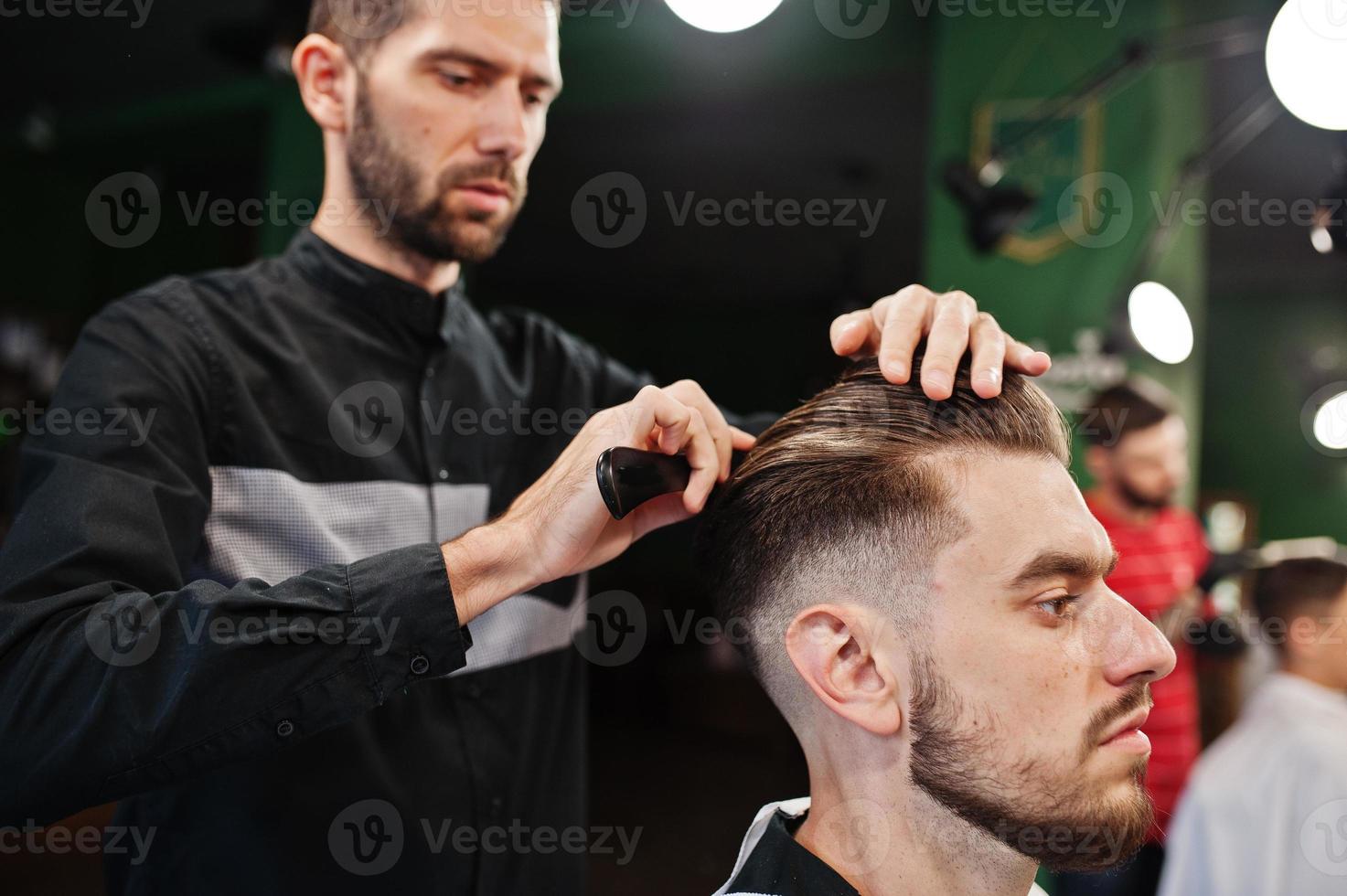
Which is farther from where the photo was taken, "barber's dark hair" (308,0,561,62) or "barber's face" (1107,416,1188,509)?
"barber's face" (1107,416,1188,509)

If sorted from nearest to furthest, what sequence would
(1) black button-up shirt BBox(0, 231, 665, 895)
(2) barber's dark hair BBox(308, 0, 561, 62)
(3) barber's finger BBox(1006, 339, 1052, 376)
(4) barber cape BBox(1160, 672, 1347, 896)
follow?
(1) black button-up shirt BBox(0, 231, 665, 895) < (3) barber's finger BBox(1006, 339, 1052, 376) < (2) barber's dark hair BBox(308, 0, 561, 62) < (4) barber cape BBox(1160, 672, 1347, 896)

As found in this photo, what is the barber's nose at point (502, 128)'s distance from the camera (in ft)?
4.16

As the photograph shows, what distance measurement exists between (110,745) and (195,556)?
35 centimetres

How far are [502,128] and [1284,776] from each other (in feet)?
8.29

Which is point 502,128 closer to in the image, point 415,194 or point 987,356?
point 415,194

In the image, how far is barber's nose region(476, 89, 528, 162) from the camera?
4.16ft

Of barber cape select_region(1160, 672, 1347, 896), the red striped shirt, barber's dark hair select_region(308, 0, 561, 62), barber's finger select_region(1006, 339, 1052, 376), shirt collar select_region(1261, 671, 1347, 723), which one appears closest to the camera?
barber's finger select_region(1006, 339, 1052, 376)

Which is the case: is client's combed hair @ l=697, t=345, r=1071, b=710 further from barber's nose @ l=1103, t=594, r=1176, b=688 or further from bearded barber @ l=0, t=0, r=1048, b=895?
barber's nose @ l=1103, t=594, r=1176, b=688

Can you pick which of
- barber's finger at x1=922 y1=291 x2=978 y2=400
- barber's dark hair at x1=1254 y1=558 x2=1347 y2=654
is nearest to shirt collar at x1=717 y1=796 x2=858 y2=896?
barber's finger at x1=922 y1=291 x2=978 y2=400

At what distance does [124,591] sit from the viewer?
3.15ft

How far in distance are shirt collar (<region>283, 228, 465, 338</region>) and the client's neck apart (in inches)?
32.7

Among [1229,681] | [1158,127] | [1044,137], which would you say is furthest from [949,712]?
[1229,681]

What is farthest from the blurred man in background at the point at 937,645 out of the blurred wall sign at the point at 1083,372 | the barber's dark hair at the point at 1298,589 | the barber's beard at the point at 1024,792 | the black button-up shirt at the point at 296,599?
the blurred wall sign at the point at 1083,372

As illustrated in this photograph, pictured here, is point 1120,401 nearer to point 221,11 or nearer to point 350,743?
point 350,743
